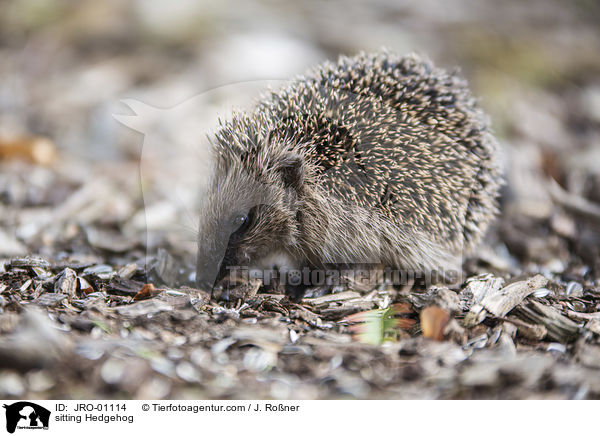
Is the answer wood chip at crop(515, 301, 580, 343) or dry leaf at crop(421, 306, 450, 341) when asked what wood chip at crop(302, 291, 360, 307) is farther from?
wood chip at crop(515, 301, 580, 343)

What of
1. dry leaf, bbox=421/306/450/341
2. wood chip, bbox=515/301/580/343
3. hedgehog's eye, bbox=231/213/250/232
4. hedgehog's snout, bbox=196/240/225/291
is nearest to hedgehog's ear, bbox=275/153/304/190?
hedgehog's eye, bbox=231/213/250/232

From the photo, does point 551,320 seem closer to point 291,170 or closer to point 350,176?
point 350,176

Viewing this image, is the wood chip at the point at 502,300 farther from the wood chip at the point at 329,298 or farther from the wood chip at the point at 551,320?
the wood chip at the point at 329,298

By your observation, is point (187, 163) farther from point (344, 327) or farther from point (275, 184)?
point (344, 327)

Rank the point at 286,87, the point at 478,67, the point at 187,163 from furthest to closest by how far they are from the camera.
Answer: the point at 478,67
the point at 187,163
the point at 286,87

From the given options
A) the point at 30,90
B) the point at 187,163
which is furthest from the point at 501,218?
the point at 30,90
